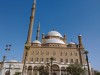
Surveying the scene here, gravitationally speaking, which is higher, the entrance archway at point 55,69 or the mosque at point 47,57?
the mosque at point 47,57

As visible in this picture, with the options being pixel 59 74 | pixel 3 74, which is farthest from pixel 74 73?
pixel 3 74

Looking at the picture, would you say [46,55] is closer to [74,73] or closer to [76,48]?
[76,48]

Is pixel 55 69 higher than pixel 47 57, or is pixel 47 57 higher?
pixel 47 57

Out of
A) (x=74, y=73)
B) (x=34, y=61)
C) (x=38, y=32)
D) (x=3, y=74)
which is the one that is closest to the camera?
(x=74, y=73)

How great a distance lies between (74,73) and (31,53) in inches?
622

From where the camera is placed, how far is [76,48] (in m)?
47.4

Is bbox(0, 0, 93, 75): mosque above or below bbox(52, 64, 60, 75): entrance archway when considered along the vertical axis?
above

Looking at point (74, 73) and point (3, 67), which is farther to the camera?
point (3, 67)

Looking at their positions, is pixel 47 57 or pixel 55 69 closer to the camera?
pixel 55 69

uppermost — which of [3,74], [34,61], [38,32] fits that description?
[38,32]

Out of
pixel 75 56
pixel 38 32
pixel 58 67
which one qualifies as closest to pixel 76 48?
pixel 75 56

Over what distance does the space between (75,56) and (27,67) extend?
47.6 ft

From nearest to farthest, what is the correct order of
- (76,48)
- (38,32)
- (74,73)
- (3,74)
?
(74,73), (3,74), (76,48), (38,32)

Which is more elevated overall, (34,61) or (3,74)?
(34,61)
